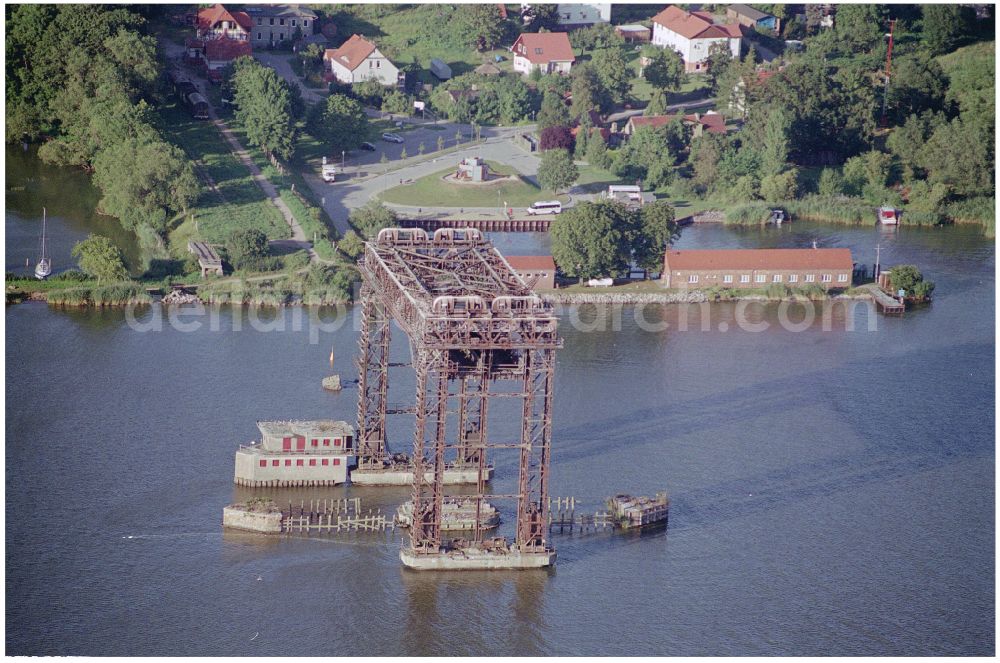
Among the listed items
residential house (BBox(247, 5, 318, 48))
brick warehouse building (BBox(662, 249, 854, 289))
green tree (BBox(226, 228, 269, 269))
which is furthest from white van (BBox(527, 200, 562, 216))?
residential house (BBox(247, 5, 318, 48))

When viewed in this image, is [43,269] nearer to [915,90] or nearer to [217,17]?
[217,17]

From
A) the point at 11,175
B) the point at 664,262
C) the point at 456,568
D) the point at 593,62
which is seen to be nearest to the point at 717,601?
the point at 456,568

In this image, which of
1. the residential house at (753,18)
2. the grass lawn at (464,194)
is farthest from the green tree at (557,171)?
the residential house at (753,18)

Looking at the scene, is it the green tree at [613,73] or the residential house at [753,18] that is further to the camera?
the residential house at [753,18]

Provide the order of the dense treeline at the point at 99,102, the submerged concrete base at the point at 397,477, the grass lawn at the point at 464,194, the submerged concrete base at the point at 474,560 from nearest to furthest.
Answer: the submerged concrete base at the point at 474,560 < the submerged concrete base at the point at 397,477 < the dense treeline at the point at 99,102 < the grass lawn at the point at 464,194

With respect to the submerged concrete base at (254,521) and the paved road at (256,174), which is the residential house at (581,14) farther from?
the submerged concrete base at (254,521)

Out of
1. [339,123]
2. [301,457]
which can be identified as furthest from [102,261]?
[301,457]
